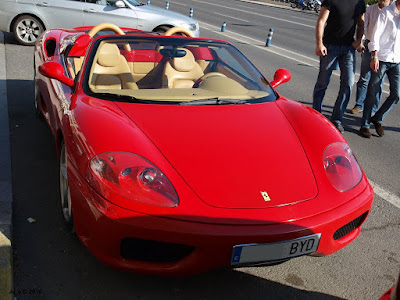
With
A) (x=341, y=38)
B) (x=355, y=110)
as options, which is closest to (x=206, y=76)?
(x=341, y=38)

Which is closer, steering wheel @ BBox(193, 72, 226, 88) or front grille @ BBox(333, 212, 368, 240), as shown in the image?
front grille @ BBox(333, 212, 368, 240)

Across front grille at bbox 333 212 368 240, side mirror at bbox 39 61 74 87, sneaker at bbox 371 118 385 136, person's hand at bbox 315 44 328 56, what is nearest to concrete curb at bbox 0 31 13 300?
side mirror at bbox 39 61 74 87

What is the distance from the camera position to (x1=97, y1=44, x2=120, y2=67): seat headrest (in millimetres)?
4105

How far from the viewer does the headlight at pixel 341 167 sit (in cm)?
308

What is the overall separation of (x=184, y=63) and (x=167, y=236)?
2.20 meters

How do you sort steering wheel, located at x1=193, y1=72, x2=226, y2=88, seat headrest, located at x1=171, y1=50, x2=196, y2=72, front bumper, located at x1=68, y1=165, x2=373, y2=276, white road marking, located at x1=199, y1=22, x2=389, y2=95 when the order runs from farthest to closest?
white road marking, located at x1=199, y1=22, x2=389, y2=95 < seat headrest, located at x1=171, y1=50, x2=196, y2=72 < steering wheel, located at x1=193, y1=72, x2=226, y2=88 < front bumper, located at x1=68, y1=165, x2=373, y2=276

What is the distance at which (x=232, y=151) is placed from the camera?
3.13m

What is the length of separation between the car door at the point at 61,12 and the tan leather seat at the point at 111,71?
715 cm

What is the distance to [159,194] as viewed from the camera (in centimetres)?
276

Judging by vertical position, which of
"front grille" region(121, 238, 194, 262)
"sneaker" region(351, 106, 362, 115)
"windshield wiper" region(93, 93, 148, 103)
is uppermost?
"windshield wiper" region(93, 93, 148, 103)

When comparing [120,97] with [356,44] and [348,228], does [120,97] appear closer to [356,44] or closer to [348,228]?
[348,228]

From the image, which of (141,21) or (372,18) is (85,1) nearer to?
(141,21)

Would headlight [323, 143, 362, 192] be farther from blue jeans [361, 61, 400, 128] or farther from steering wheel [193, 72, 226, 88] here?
blue jeans [361, 61, 400, 128]

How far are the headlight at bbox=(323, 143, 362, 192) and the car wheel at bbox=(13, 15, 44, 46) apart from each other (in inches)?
347
